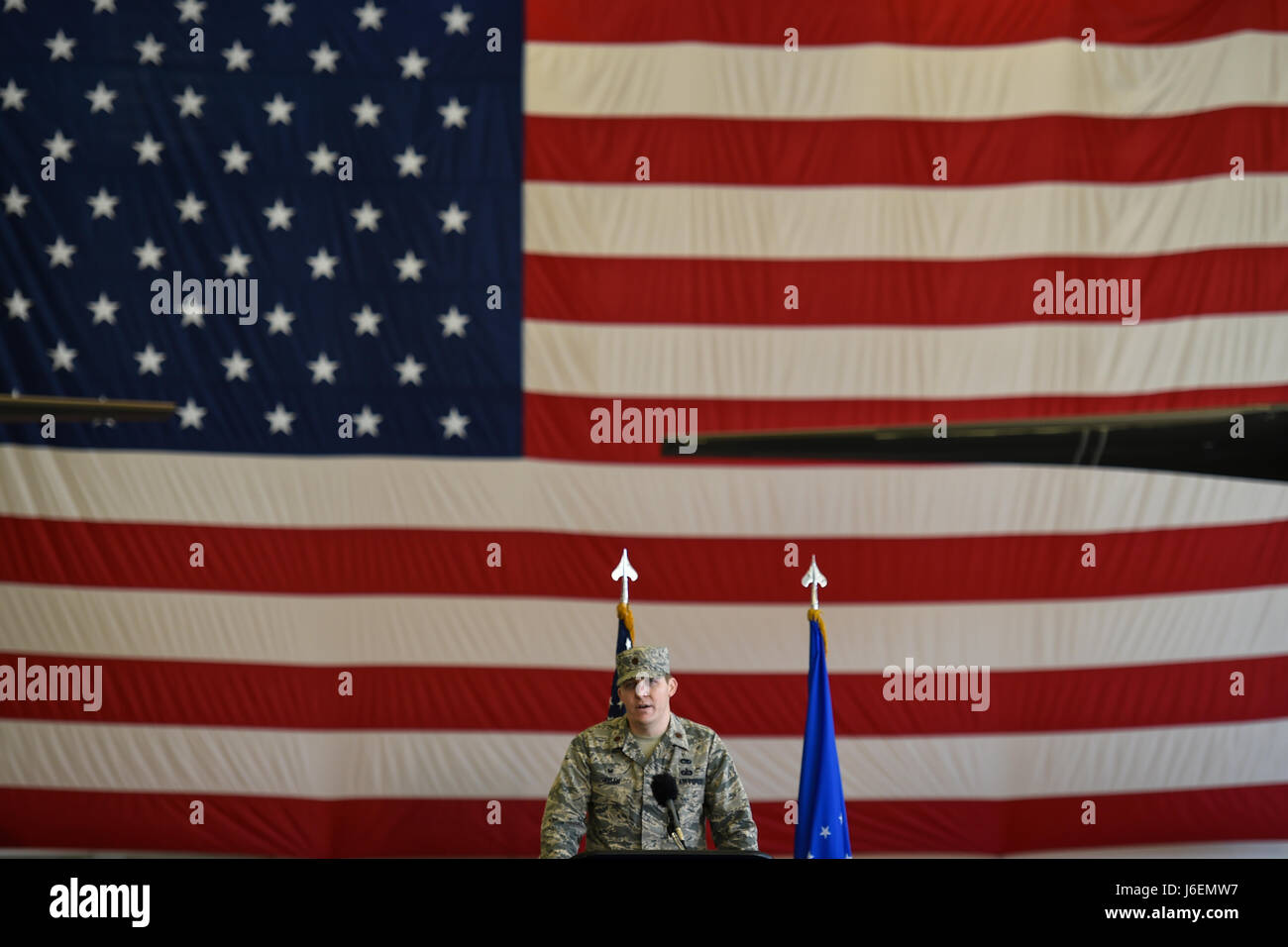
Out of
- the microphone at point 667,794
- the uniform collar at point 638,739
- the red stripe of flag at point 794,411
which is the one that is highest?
the red stripe of flag at point 794,411

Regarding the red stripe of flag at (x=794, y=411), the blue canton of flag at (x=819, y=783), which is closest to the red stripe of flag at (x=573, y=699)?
the red stripe of flag at (x=794, y=411)

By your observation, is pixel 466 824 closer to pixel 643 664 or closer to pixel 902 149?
pixel 643 664

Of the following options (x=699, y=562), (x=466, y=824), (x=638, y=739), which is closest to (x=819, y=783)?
(x=638, y=739)

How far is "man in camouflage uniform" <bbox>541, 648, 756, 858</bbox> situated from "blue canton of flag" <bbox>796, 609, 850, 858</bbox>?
3.65 feet

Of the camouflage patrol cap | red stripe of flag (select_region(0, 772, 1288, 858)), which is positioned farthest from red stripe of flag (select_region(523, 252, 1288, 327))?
the camouflage patrol cap

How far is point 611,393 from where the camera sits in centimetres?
673

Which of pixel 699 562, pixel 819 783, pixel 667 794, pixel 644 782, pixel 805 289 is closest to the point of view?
pixel 667 794

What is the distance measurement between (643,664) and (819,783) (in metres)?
1.43

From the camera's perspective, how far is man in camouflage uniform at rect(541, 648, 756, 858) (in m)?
4.19

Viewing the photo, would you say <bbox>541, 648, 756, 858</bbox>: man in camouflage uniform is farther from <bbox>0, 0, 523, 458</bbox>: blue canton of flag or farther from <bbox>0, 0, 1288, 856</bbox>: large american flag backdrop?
<bbox>0, 0, 523, 458</bbox>: blue canton of flag

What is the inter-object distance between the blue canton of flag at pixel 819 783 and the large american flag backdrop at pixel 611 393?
1.24 metres

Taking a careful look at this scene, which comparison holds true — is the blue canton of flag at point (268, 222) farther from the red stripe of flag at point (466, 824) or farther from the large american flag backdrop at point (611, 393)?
the red stripe of flag at point (466, 824)

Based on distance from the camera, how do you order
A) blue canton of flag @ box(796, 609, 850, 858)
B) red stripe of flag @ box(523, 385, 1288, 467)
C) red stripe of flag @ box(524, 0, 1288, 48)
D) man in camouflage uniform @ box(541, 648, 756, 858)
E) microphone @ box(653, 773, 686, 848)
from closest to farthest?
microphone @ box(653, 773, 686, 848) < man in camouflage uniform @ box(541, 648, 756, 858) < blue canton of flag @ box(796, 609, 850, 858) < red stripe of flag @ box(523, 385, 1288, 467) < red stripe of flag @ box(524, 0, 1288, 48)

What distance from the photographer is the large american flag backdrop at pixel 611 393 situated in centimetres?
661
